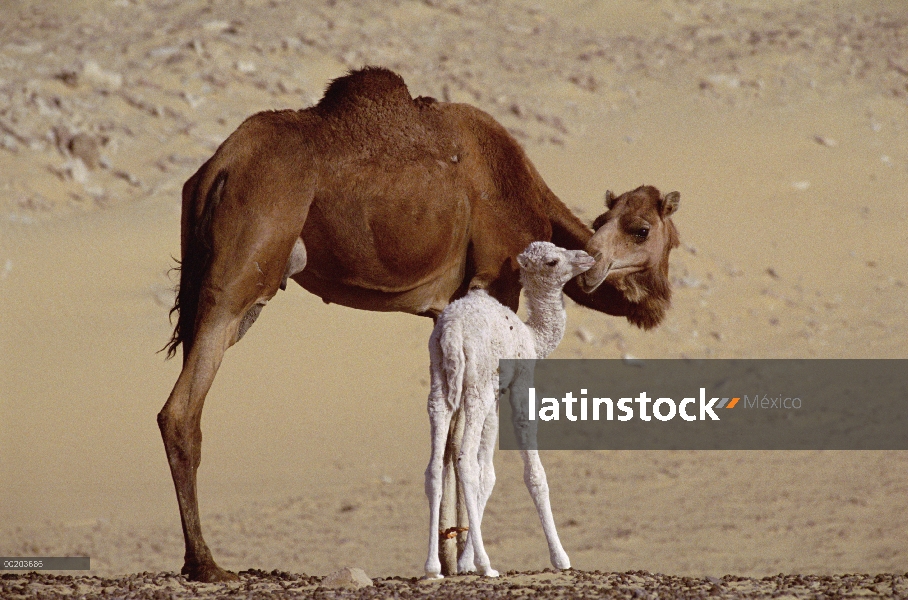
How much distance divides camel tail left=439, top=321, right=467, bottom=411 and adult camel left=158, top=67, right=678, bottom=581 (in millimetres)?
1296

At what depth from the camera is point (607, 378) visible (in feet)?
65.6

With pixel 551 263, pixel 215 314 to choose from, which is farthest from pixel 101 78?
pixel 551 263

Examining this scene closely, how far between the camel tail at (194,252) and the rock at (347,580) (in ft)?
5.80

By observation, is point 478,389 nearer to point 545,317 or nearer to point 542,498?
point 542,498

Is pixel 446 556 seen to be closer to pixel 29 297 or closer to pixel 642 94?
pixel 29 297

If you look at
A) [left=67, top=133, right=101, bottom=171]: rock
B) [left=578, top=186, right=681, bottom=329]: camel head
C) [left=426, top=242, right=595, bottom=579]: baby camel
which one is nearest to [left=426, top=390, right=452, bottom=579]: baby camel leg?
[left=426, top=242, right=595, bottom=579]: baby camel

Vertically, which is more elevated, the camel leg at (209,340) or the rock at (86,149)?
the rock at (86,149)

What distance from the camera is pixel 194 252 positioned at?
9539 mm

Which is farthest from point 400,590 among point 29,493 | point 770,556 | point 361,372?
point 361,372

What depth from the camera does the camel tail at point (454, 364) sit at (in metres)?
8.62

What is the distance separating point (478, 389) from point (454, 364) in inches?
8.5

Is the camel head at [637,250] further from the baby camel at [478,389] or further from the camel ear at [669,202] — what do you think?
the baby camel at [478,389]

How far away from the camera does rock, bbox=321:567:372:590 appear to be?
347 inches

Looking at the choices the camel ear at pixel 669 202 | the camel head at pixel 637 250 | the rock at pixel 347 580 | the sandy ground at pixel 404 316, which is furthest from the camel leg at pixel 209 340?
the sandy ground at pixel 404 316
